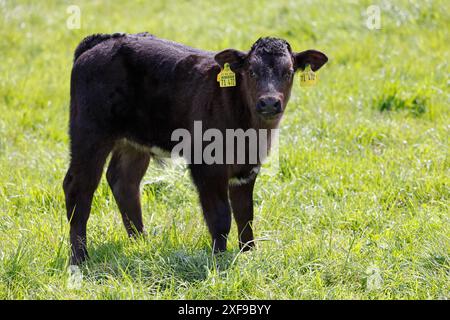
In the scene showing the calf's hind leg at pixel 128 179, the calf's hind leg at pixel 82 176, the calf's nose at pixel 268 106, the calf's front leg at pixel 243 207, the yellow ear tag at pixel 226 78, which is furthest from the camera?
the calf's hind leg at pixel 128 179

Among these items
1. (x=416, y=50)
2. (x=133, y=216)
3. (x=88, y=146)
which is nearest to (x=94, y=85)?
(x=88, y=146)

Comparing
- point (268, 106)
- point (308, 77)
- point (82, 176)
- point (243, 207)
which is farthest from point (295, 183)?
point (82, 176)

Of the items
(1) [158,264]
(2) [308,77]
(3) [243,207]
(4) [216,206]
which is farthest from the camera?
(3) [243,207]

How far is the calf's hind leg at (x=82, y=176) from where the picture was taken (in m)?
5.98

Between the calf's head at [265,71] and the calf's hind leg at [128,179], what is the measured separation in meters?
1.25

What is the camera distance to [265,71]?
5.68 m

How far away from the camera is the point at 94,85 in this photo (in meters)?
6.06

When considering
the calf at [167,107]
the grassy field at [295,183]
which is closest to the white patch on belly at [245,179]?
the calf at [167,107]

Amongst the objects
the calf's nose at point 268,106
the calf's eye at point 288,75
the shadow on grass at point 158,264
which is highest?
the calf's eye at point 288,75

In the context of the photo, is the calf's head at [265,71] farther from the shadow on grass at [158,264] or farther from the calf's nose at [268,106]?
the shadow on grass at [158,264]

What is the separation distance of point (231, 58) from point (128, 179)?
1.50m

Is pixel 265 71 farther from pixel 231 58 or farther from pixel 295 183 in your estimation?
pixel 295 183
